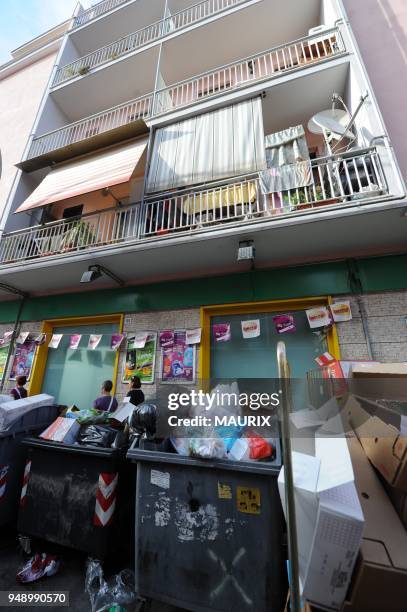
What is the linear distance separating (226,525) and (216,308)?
355 centimetres

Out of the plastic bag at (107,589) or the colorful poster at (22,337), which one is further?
the colorful poster at (22,337)

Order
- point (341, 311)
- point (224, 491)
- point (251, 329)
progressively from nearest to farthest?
point (224, 491), point (341, 311), point (251, 329)

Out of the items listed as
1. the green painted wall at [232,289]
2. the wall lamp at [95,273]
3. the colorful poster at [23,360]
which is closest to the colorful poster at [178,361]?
the green painted wall at [232,289]

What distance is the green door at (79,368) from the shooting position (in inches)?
222

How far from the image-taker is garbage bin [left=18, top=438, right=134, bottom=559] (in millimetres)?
2445

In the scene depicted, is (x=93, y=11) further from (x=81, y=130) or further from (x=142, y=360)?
(x=142, y=360)

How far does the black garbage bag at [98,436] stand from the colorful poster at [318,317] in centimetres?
344

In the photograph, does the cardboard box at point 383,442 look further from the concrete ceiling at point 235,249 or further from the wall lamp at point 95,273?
A: the wall lamp at point 95,273

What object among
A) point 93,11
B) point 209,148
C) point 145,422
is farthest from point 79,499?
point 93,11

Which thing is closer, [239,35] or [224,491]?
[224,491]

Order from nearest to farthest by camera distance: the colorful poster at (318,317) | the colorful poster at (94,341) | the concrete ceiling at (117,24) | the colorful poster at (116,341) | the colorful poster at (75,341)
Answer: the colorful poster at (318,317) → the colorful poster at (116,341) → the colorful poster at (94,341) → the colorful poster at (75,341) → the concrete ceiling at (117,24)

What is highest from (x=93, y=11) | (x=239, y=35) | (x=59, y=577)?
(x=93, y=11)

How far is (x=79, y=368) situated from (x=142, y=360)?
1.78 meters

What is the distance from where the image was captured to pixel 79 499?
99.2 inches
